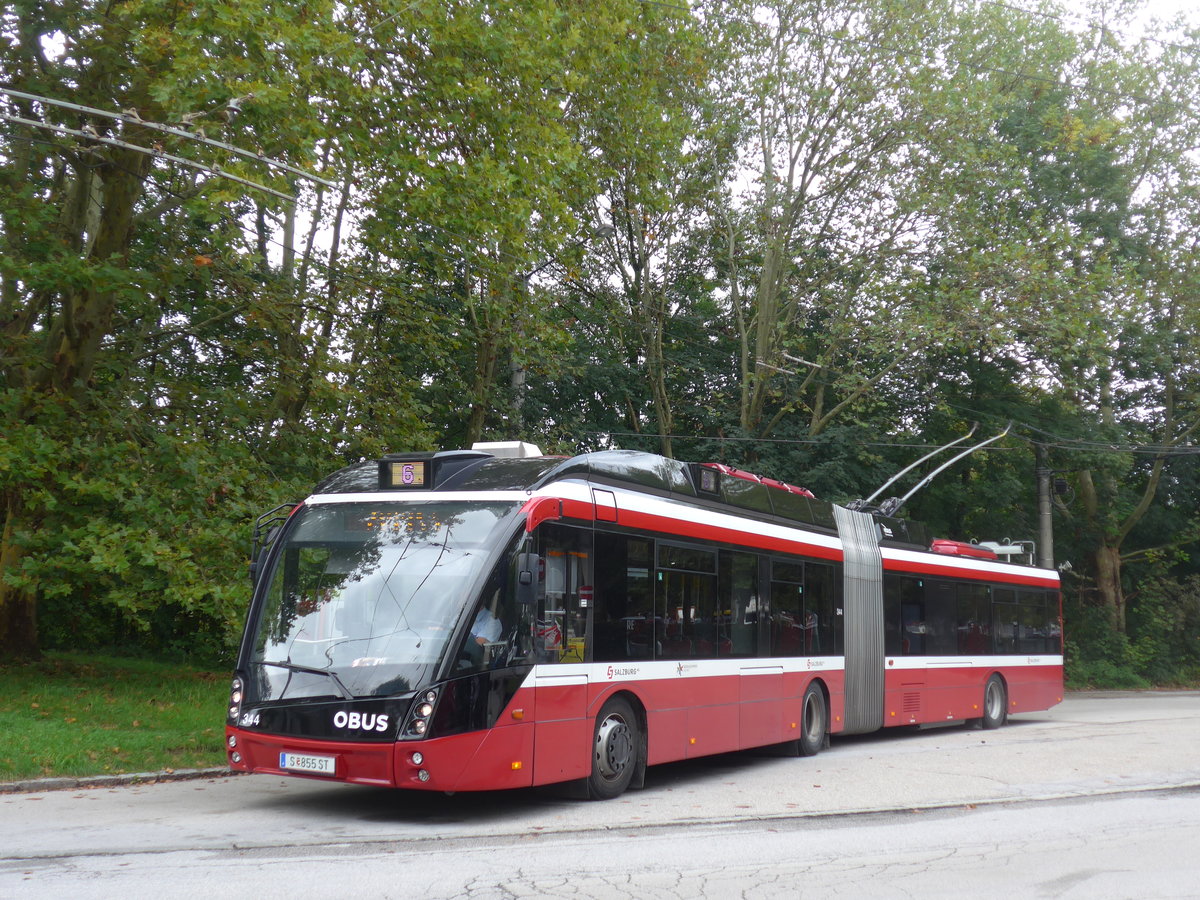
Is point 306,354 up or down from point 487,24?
down

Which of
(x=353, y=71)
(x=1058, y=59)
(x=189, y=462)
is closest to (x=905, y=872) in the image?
(x=189, y=462)

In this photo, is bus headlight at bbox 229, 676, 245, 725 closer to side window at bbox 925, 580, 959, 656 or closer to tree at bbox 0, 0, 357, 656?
tree at bbox 0, 0, 357, 656

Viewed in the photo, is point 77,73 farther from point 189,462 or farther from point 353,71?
point 189,462

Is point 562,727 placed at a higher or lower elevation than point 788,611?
lower

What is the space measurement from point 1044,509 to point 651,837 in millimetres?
25207

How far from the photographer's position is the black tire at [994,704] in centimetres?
1962

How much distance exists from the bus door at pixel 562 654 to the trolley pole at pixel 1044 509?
74.9ft

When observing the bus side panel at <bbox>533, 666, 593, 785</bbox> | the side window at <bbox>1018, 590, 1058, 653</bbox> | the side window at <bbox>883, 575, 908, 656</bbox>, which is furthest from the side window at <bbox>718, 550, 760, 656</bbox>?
the side window at <bbox>1018, 590, 1058, 653</bbox>

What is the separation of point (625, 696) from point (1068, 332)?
742 inches

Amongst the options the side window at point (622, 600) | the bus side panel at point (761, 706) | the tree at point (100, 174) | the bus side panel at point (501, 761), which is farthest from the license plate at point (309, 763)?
the tree at point (100, 174)

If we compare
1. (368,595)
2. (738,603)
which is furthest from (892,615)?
(368,595)

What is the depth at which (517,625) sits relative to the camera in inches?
358

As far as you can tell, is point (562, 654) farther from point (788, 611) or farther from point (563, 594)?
point (788, 611)

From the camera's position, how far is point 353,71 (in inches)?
596
